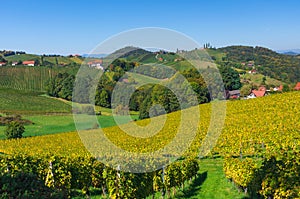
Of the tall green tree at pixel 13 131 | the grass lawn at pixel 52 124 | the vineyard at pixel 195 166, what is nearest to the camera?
the vineyard at pixel 195 166

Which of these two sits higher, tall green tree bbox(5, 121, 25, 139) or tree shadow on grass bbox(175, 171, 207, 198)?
tree shadow on grass bbox(175, 171, 207, 198)

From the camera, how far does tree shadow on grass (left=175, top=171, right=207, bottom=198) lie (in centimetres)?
1313

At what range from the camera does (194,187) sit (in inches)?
578

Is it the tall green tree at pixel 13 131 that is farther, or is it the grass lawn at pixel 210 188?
the tall green tree at pixel 13 131

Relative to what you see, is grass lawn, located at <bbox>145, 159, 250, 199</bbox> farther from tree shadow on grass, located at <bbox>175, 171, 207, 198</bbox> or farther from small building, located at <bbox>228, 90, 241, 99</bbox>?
small building, located at <bbox>228, 90, 241, 99</bbox>

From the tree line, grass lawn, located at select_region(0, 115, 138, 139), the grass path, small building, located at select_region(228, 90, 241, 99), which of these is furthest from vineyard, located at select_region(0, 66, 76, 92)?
the grass path

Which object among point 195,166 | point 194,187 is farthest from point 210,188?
point 195,166

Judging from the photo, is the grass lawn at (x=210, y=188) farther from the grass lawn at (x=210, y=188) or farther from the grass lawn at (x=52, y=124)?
the grass lawn at (x=52, y=124)

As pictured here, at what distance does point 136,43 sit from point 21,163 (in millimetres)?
7014

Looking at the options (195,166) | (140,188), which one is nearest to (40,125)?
(195,166)

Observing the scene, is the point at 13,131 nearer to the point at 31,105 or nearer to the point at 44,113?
the point at 44,113

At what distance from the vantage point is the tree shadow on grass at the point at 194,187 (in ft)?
43.1

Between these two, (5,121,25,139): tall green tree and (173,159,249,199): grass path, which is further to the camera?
(5,121,25,139): tall green tree

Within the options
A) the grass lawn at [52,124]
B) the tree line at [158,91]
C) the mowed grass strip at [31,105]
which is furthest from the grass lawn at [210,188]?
the mowed grass strip at [31,105]
